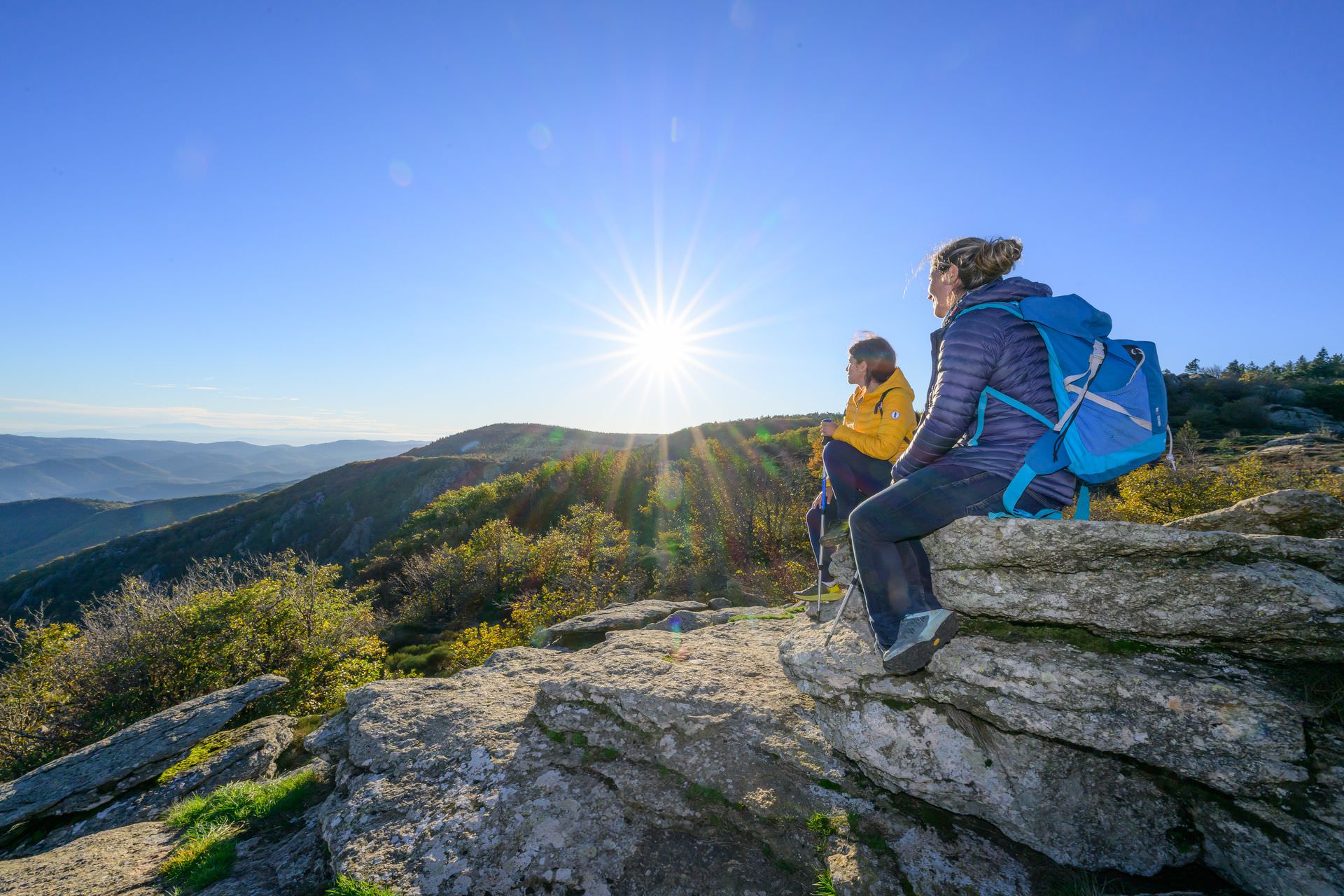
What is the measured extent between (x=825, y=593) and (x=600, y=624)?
18.6ft

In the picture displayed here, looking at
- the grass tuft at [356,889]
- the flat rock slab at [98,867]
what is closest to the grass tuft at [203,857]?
the flat rock slab at [98,867]

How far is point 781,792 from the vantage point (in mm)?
3826

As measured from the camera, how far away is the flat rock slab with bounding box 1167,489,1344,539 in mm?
3559

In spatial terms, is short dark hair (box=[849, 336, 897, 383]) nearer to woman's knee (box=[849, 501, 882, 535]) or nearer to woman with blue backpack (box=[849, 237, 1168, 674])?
woman with blue backpack (box=[849, 237, 1168, 674])

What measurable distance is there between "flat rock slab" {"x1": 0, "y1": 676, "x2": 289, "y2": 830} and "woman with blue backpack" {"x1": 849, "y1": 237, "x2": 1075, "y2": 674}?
10.0m

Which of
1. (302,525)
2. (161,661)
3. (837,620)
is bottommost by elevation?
(302,525)

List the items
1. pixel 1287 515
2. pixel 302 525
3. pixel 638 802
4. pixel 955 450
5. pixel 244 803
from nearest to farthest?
pixel 955 450 < pixel 1287 515 < pixel 638 802 < pixel 244 803 < pixel 302 525

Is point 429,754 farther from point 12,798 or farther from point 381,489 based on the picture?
point 381,489

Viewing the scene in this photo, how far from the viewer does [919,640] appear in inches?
124

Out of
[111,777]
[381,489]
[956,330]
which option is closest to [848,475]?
[956,330]

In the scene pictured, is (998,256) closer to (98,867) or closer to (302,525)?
(98,867)

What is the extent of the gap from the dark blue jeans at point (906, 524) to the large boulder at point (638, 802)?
1.36 metres

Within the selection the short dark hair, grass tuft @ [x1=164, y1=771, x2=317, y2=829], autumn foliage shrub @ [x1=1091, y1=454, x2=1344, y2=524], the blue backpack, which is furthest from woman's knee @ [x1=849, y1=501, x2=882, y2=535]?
autumn foliage shrub @ [x1=1091, y1=454, x2=1344, y2=524]

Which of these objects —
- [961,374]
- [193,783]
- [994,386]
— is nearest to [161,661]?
[193,783]
